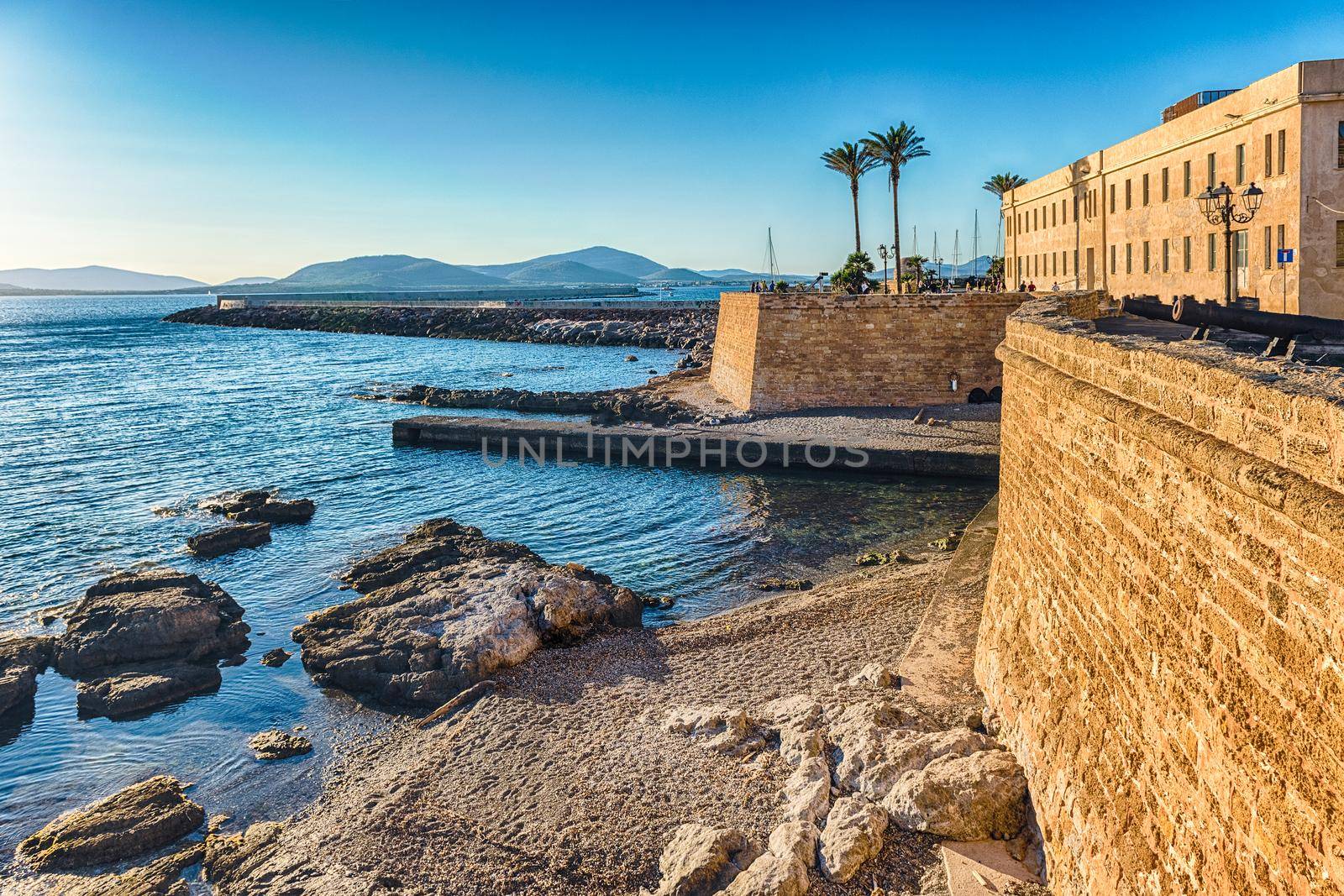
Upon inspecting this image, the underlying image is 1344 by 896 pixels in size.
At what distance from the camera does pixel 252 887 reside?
833 centimetres

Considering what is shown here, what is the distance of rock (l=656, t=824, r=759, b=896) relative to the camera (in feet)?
24.2

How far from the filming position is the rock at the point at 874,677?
10.1 metres

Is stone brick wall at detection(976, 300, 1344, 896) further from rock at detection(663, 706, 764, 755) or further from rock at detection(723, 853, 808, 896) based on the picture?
rock at detection(663, 706, 764, 755)

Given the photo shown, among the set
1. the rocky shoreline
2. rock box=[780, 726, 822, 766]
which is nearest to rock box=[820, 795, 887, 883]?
rock box=[780, 726, 822, 766]

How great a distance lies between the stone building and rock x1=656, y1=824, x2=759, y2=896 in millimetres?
18423

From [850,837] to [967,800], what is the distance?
98 centimetres

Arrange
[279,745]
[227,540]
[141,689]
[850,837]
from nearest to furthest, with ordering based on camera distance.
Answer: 1. [850,837]
2. [279,745]
3. [141,689]
4. [227,540]

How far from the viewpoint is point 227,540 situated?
1969cm

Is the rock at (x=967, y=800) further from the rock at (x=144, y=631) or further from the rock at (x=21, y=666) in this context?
the rock at (x=21, y=666)

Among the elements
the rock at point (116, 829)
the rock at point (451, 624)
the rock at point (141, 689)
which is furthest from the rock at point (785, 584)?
the rock at point (116, 829)

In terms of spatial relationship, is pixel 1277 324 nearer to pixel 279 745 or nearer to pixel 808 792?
pixel 808 792

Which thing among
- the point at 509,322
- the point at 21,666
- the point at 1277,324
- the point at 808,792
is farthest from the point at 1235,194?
the point at 509,322

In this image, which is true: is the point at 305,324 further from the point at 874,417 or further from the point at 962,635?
the point at 962,635

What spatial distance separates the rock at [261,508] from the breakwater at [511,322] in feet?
102
